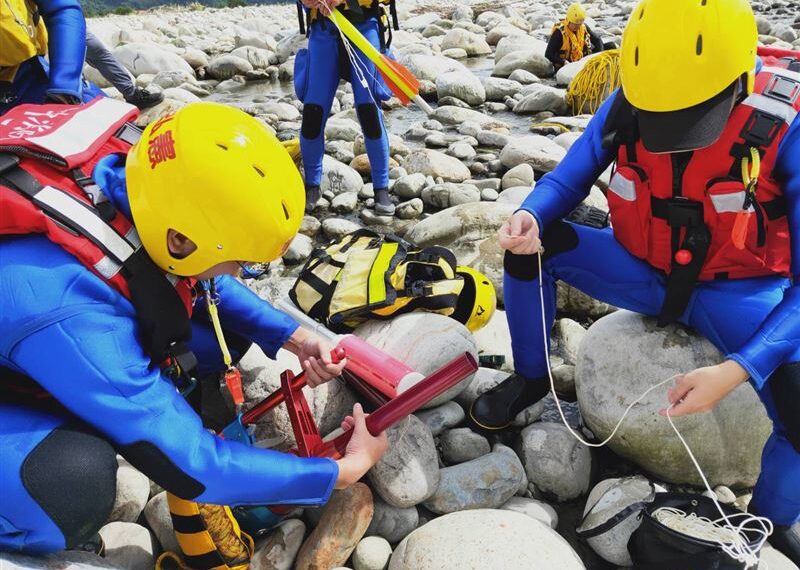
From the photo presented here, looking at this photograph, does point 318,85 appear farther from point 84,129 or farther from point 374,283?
point 84,129

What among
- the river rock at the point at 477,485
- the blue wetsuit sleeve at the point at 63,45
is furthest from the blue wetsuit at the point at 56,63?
the river rock at the point at 477,485

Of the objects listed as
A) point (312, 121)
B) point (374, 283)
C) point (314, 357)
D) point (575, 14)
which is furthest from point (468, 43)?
point (314, 357)

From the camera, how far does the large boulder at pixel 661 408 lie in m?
2.91

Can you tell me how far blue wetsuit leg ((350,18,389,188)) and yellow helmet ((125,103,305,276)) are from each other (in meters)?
3.65

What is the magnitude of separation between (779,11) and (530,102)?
17222 mm

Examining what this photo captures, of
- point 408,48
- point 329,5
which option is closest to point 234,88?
point 408,48

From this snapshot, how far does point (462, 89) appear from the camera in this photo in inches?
412

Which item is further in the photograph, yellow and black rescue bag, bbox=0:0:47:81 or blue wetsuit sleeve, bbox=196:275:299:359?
yellow and black rescue bag, bbox=0:0:47:81

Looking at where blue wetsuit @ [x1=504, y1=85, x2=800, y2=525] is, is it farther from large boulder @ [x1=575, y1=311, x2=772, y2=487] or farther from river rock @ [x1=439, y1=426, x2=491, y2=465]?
river rock @ [x1=439, y1=426, x2=491, y2=465]

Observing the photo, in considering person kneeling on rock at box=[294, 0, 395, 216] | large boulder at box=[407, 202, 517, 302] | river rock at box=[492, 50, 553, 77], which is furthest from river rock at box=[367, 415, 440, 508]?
river rock at box=[492, 50, 553, 77]

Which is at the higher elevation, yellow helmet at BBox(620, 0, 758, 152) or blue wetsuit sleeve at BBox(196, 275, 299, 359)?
yellow helmet at BBox(620, 0, 758, 152)

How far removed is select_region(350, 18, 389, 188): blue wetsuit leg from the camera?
214 inches

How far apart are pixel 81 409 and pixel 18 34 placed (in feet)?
7.61

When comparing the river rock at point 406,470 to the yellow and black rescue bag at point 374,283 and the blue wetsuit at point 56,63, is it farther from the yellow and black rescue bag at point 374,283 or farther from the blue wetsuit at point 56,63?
the blue wetsuit at point 56,63
